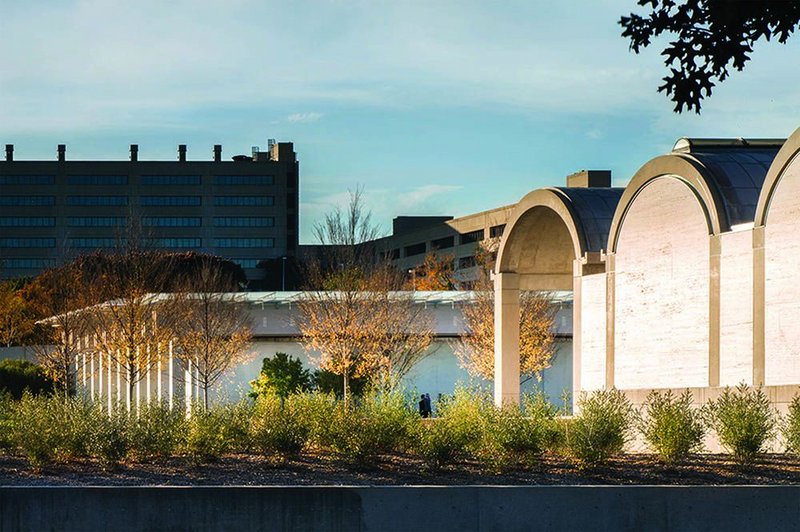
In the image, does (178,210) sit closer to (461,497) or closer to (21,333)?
(21,333)

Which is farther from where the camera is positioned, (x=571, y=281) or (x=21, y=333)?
(x=21, y=333)

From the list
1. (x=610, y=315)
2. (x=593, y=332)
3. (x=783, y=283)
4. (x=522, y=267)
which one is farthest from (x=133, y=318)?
(x=783, y=283)

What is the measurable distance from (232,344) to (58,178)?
4686 inches

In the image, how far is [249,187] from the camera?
165 m

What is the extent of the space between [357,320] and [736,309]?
2628cm

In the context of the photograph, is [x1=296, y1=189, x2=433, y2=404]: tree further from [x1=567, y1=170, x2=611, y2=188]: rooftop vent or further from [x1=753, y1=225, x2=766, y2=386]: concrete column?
[x1=567, y1=170, x2=611, y2=188]: rooftop vent

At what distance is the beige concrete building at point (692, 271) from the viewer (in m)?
24.5

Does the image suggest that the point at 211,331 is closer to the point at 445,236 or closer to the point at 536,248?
the point at 536,248

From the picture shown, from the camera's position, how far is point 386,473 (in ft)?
59.4

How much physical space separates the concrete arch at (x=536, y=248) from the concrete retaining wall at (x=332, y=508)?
19447 mm

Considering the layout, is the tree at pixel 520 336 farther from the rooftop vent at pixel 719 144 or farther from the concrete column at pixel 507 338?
the rooftop vent at pixel 719 144

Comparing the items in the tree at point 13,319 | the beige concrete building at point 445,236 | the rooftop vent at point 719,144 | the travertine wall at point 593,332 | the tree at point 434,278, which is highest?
the beige concrete building at point 445,236

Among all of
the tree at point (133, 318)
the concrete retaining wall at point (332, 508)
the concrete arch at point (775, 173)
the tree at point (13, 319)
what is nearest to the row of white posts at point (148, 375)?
the tree at point (133, 318)

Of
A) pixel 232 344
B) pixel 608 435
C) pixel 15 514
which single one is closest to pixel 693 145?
pixel 608 435
